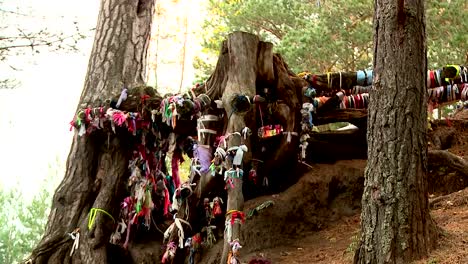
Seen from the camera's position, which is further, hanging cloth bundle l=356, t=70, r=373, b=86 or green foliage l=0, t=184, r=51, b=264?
green foliage l=0, t=184, r=51, b=264

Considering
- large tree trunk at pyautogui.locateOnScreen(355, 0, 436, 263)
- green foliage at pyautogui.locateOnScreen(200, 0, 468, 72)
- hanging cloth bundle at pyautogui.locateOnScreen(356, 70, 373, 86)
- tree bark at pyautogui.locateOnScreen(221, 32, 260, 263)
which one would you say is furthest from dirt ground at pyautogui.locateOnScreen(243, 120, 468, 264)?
green foliage at pyautogui.locateOnScreen(200, 0, 468, 72)

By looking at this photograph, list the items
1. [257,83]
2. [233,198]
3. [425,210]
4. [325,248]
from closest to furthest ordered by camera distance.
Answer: [425,210]
[233,198]
[325,248]
[257,83]

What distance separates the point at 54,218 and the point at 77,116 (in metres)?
1.08

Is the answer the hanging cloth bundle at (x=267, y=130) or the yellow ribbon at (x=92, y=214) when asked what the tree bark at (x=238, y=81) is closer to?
the hanging cloth bundle at (x=267, y=130)

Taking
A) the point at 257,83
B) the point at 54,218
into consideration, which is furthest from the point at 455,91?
the point at 54,218

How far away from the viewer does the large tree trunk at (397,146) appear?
121 inches

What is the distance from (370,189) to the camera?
3.20 meters

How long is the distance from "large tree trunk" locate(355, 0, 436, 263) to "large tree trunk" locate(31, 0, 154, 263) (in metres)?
2.88

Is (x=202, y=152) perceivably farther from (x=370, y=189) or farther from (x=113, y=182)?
(x=370, y=189)

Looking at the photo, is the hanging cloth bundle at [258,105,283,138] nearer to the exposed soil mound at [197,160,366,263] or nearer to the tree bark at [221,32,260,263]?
the tree bark at [221,32,260,263]

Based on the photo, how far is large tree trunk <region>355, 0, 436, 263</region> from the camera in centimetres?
307

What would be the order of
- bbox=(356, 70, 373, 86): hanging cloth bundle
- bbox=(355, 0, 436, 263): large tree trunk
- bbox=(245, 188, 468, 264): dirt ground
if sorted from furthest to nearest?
bbox=(356, 70, 373, 86): hanging cloth bundle < bbox=(245, 188, 468, 264): dirt ground < bbox=(355, 0, 436, 263): large tree trunk

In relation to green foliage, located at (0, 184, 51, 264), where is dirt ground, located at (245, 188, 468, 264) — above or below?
above

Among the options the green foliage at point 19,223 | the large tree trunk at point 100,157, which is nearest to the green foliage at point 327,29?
the large tree trunk at point 100,157
